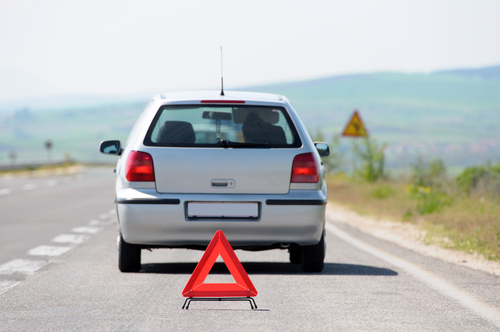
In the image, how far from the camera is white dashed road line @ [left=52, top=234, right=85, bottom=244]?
35.4ft

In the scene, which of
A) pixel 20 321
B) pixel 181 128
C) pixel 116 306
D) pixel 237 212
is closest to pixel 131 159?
pixel 181 128

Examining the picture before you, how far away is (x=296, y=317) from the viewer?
5285 millimetres

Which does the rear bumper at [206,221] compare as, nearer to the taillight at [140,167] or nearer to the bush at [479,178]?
the taillight at [140,167]

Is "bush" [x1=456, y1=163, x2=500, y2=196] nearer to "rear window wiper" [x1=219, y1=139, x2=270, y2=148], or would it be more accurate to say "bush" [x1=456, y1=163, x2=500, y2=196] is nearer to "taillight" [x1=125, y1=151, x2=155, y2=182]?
"rear window wiper" [x1=219, y1=139, x2=270, y2=148]

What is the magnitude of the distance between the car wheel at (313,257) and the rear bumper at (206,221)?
0.54 m

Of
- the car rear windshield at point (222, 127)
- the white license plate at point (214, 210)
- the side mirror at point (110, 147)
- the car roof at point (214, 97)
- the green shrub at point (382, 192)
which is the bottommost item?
the green shrub at point (382, 192)

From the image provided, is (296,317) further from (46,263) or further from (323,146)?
(46,263)

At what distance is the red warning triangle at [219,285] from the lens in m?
5.69

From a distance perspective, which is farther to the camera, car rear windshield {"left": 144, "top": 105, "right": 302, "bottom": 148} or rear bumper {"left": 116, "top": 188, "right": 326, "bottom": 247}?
car rear windshield {"left": 144, "top": 105, "right": 302, "bottom": 148}

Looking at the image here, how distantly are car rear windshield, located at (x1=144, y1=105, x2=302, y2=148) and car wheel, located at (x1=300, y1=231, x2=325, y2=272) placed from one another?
1.07 metres

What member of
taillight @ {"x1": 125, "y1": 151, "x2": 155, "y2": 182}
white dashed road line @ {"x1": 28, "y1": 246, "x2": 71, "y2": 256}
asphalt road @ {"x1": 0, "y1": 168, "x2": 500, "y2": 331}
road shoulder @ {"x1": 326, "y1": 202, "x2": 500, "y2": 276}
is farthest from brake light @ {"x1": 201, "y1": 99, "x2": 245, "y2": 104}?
white dashed road line @ {"x1": 28, "y1": 246, "x2": 71, "y2": 256}

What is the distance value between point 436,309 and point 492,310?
398 millimetres

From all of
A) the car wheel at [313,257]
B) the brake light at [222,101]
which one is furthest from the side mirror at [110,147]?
the car wheel at [313,257]

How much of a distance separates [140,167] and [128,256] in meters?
1.01
